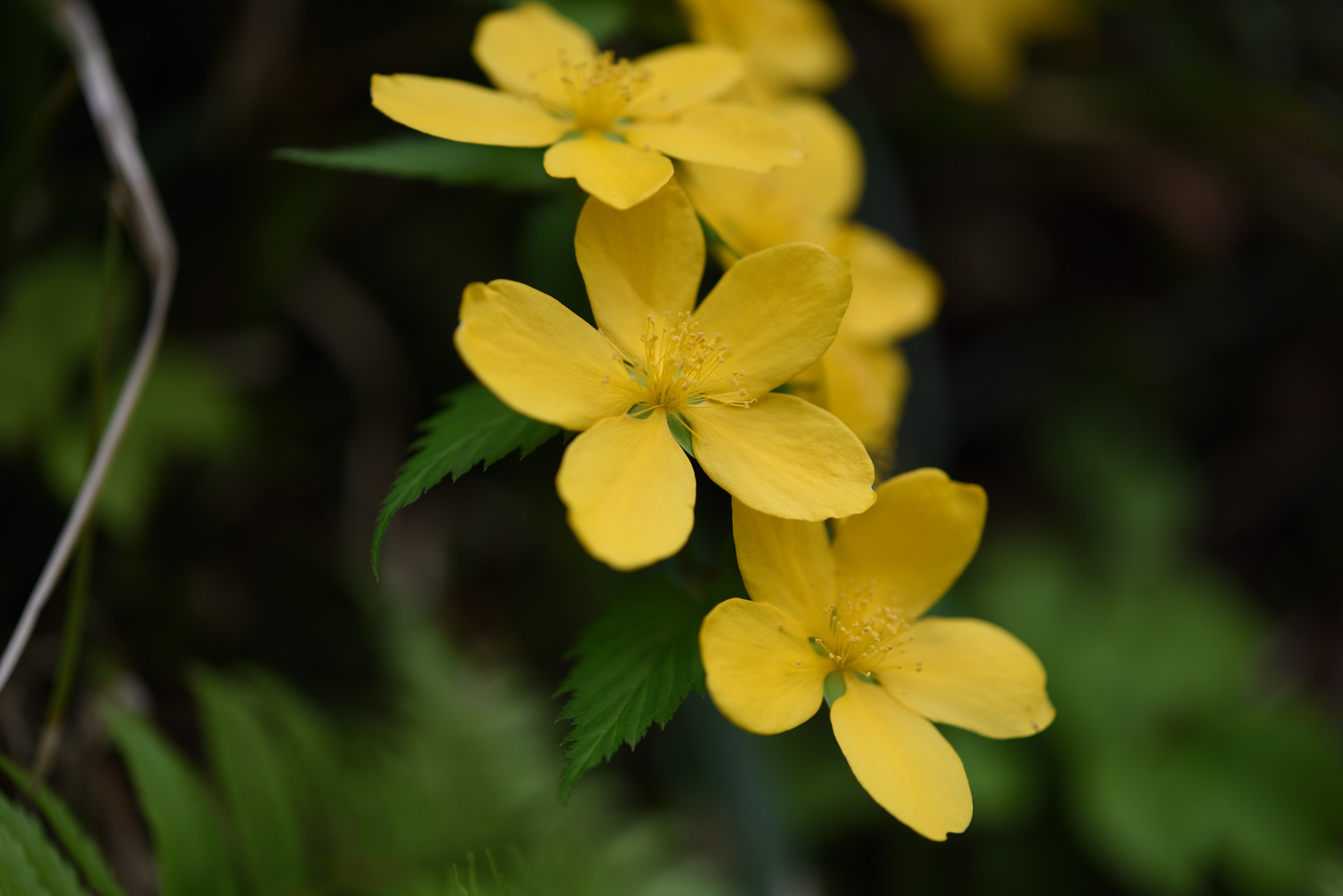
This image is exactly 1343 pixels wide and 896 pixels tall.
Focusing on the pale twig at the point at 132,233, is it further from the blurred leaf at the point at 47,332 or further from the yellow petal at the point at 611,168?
the yellow petal at the point at 611,168

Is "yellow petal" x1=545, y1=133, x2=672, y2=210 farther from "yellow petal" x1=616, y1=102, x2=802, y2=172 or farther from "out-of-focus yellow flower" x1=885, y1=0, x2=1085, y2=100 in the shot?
"out-of-focus yellow flower" x1=885, y1=0, x2=1085, y2=100

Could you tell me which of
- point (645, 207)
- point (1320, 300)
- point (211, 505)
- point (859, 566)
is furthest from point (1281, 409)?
point (211, 505)

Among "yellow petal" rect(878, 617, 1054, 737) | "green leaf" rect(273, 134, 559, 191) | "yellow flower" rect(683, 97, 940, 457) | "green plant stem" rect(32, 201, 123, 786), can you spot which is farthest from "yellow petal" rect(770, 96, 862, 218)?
"green plant stem" rect(32, 201, 123, 786)

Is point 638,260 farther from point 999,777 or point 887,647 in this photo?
point 999,777

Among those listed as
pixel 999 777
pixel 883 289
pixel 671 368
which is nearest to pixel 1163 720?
pixel 999 777

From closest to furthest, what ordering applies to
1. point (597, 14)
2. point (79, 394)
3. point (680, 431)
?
1. point (680, 431)
2. point (597, 14)
3. point (79, 394)

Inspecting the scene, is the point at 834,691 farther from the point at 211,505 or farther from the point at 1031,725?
the point at 211,505

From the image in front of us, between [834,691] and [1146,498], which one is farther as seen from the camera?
[1146,498]
